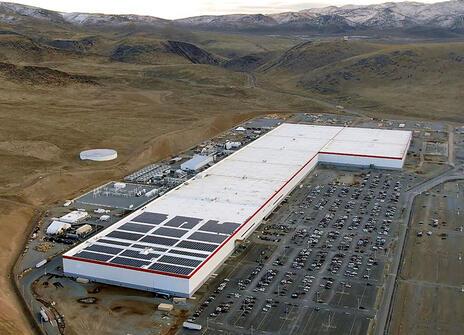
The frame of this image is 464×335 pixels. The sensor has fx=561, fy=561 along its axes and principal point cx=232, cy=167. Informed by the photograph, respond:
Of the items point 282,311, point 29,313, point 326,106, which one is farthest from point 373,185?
point 326,106

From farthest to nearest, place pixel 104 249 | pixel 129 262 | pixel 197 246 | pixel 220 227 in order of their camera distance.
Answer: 1. pixel 220 227
2. pixel 197 246
3. pixel 104 249
4. pixel 129 262

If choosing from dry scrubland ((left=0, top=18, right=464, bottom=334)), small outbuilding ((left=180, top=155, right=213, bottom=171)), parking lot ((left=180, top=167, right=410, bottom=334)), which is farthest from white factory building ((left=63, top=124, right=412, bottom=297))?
dry scrubland ((left=0, top=18, right=464, bottom=334))

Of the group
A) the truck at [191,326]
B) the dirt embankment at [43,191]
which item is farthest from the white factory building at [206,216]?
the dirt embankment at [43,191]

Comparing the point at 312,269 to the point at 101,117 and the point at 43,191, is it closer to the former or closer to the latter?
the point at 43,191

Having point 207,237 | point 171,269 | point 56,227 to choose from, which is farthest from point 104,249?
point 56,227

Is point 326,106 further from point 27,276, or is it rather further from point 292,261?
point 27,276

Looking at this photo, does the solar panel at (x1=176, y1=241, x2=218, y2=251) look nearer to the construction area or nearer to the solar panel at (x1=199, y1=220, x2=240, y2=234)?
the construction area

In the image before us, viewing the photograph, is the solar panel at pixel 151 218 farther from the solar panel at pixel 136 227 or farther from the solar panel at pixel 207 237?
the solar panel at pixel 207 237
